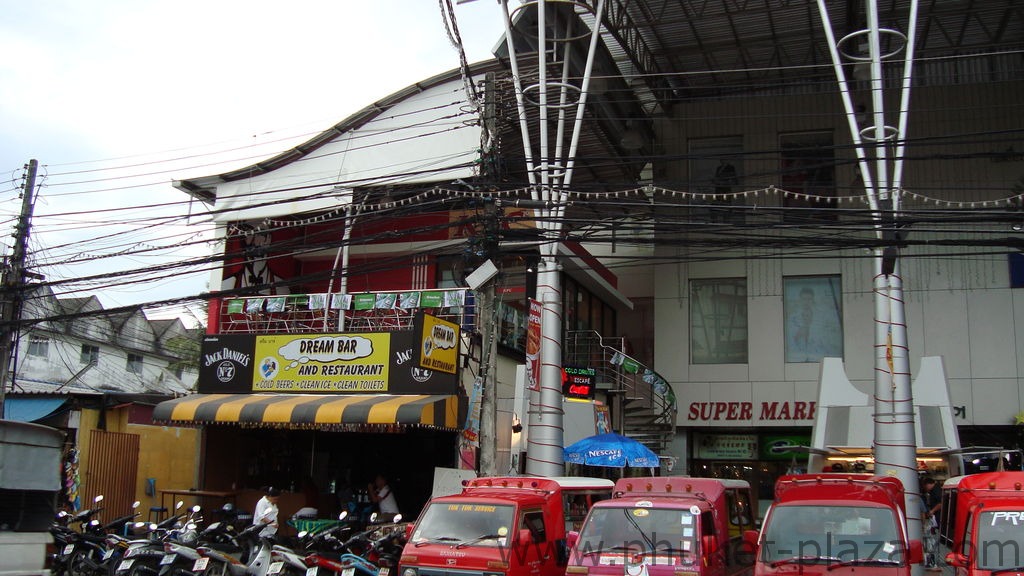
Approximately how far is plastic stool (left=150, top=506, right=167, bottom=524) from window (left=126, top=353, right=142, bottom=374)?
29059 mm

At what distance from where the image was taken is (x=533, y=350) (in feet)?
59.7

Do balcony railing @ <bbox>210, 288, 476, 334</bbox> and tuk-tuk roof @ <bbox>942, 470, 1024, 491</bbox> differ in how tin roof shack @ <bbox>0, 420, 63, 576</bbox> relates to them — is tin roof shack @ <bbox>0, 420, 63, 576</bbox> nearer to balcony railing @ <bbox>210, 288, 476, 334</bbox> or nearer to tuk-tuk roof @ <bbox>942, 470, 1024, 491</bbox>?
balcony railing @ <bbox>210, 288, 476, 334</bbox>

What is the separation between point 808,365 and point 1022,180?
861cm

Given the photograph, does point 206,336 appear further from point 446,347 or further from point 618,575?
point 618,575

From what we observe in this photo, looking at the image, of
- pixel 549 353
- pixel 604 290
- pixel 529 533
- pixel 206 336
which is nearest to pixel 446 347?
pixel 549 353

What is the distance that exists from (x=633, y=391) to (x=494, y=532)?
1553 cm

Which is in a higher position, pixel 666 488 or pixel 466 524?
pixel 666 488

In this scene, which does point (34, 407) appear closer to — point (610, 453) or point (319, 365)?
point (319, 365)

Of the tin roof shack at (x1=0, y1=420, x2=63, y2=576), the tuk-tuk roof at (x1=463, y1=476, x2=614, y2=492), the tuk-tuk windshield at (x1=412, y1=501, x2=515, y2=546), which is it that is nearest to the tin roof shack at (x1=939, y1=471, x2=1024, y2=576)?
the tuk-tuk roof at (x1=463, y1=476, x2=614, y2=492)

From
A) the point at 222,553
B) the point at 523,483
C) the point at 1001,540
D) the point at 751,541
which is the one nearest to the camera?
the point at 1001,540

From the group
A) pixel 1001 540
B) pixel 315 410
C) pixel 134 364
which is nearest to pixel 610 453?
pixel 315 410

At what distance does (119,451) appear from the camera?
74.7 ft

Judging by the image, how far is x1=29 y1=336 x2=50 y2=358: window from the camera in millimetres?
44000

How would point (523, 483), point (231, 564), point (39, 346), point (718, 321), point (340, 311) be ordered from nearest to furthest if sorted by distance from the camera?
1. point (523, 483)
2. point (231, 564)
3. point (340, 311)
4. point (718, 321)
5. point (39, 346)
